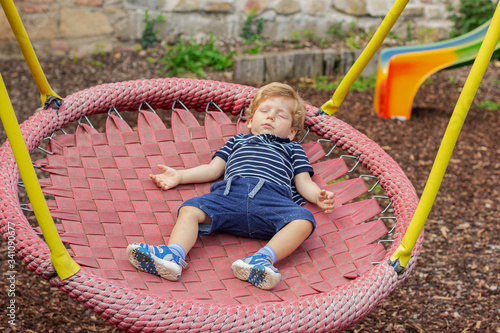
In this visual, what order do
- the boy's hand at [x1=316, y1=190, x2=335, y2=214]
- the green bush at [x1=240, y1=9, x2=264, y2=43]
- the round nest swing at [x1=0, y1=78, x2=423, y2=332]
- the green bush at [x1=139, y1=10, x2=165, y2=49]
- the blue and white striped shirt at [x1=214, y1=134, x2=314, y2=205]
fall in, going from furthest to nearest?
the green bush at [x1=240, y1=9, x2=264, y2=43]
the green bush at [x1=139, y1=10, x2=165, y2=49]
the blue and white striped shirt at [x1=214, y1=134, x2=314, y2=205]
the boy's hand at [x1=316, y1=190, x2=335, y2=214]
the round nest swing at [x1=0, y1=78, x2=423, y2=332]

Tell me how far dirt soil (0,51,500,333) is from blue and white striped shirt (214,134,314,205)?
653 millimetres

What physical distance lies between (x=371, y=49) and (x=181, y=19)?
2.67 metres

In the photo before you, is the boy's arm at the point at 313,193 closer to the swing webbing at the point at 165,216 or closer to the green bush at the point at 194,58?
the swing webbing at the point at 165,216

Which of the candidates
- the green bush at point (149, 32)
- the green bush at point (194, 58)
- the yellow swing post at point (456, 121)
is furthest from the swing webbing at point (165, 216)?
the green bush at point (149, 32)

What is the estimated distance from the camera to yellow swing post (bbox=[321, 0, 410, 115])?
68.9 inches

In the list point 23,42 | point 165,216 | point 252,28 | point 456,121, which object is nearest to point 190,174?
point 165,216

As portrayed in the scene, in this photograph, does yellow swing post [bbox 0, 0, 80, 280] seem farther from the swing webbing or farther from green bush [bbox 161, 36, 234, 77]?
green bush [bbox 161, 36, 234, 77]

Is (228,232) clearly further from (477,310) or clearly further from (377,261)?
(477,310)

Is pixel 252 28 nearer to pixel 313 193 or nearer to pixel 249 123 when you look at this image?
pixel 249 123

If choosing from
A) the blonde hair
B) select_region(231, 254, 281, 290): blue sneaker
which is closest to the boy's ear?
the blonde hair

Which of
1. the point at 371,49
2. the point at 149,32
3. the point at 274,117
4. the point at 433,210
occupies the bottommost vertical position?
the point at 433,210

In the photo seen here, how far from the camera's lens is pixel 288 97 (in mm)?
1973

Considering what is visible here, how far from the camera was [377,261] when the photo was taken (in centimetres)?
154

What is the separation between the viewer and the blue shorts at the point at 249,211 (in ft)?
5.28
